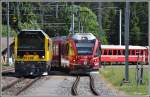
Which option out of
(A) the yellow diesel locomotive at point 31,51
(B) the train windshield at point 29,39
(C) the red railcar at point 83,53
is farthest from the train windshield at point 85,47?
(B) the train windshield at point 29,39

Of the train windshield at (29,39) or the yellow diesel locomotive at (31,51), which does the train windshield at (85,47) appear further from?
the train windshield at (29,39)

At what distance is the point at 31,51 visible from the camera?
3216 cm

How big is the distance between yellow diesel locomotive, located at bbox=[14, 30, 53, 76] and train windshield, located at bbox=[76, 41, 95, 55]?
398cm

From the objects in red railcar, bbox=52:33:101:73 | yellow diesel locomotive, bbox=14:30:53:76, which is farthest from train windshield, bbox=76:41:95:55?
yellow diesel locomotive, bbox=14:30:53:76

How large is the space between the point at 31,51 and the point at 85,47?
197 inches

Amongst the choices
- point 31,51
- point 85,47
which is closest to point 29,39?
point 31,51

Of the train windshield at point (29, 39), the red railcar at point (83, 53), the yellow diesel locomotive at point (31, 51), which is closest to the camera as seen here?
the yellow diesel locomotive at point (31, 51)

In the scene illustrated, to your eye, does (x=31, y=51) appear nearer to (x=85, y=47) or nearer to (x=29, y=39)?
(x=29, y=39)

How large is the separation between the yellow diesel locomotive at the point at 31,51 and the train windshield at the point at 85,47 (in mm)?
3984

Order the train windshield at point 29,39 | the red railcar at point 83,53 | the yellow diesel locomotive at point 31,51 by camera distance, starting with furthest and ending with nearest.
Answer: the red railcar at point 83,53 < the train windshield at point 29,39 < the yellow diesel locomotive at point 31,51

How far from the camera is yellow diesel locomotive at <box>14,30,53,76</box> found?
105 feet

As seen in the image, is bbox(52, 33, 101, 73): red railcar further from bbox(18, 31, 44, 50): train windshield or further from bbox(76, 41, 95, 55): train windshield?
bbox(18, 31, 44, 50): train windshield

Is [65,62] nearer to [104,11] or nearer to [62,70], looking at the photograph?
[62,70]

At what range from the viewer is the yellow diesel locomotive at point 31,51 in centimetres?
3203
